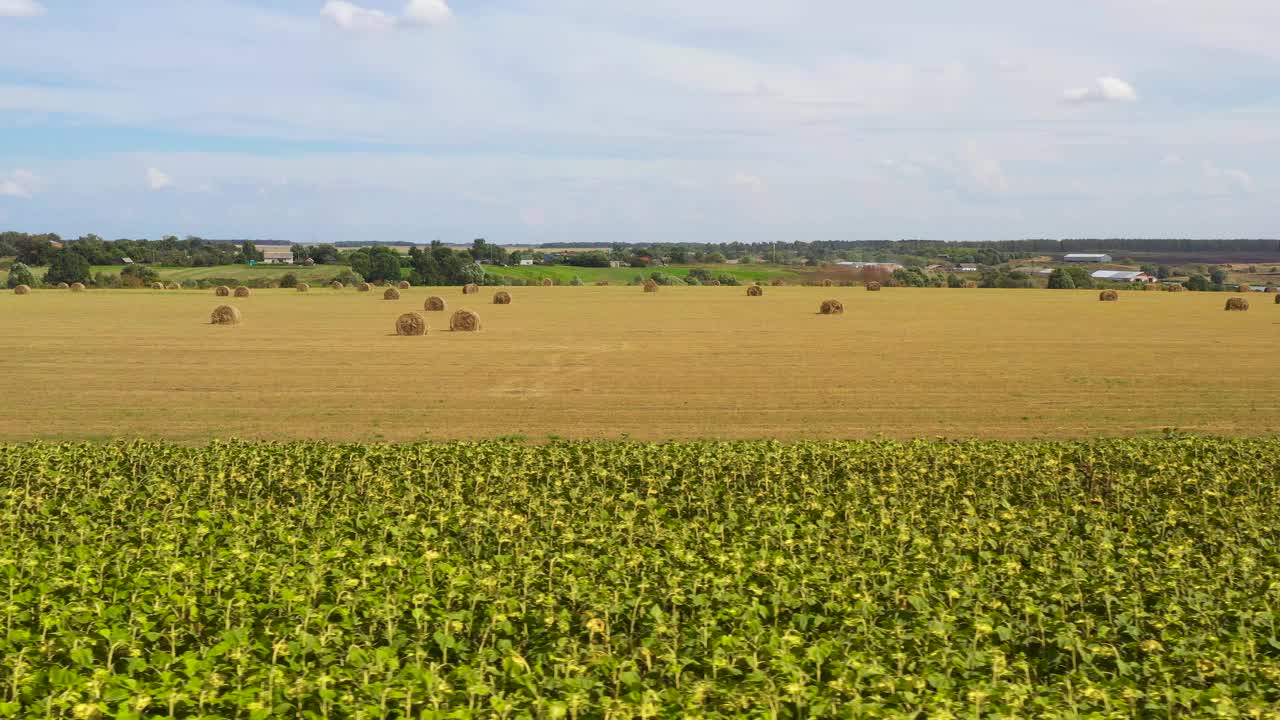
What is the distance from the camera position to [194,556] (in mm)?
12945

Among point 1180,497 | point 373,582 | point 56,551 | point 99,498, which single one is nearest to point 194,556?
point 56,551

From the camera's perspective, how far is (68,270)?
403ft

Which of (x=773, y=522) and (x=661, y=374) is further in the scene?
(x=661, y=374)

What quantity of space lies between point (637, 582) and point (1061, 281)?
401ft

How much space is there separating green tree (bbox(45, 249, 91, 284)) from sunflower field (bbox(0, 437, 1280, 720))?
114m

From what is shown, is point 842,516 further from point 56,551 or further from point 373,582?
point 56,551

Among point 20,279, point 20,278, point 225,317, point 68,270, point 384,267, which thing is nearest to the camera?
point 225,317

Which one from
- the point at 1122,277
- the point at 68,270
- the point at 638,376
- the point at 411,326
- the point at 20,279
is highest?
the point at 68,270

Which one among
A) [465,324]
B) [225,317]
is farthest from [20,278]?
[465,324]

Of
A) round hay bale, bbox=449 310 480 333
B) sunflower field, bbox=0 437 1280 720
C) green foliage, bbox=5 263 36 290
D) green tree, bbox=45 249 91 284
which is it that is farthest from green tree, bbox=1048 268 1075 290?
sunflower field, bbox=0 437 1280 720

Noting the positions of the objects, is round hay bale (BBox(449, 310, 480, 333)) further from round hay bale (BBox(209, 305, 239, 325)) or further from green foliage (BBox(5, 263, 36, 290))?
green foliage (BBox(5, 263, 36, 290))

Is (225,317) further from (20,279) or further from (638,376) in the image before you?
(20,279)

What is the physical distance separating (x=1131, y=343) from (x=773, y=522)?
36.7 m

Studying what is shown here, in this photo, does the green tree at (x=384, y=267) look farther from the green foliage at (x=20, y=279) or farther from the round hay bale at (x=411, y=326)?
the round hay bale at (x=411, y=326)
